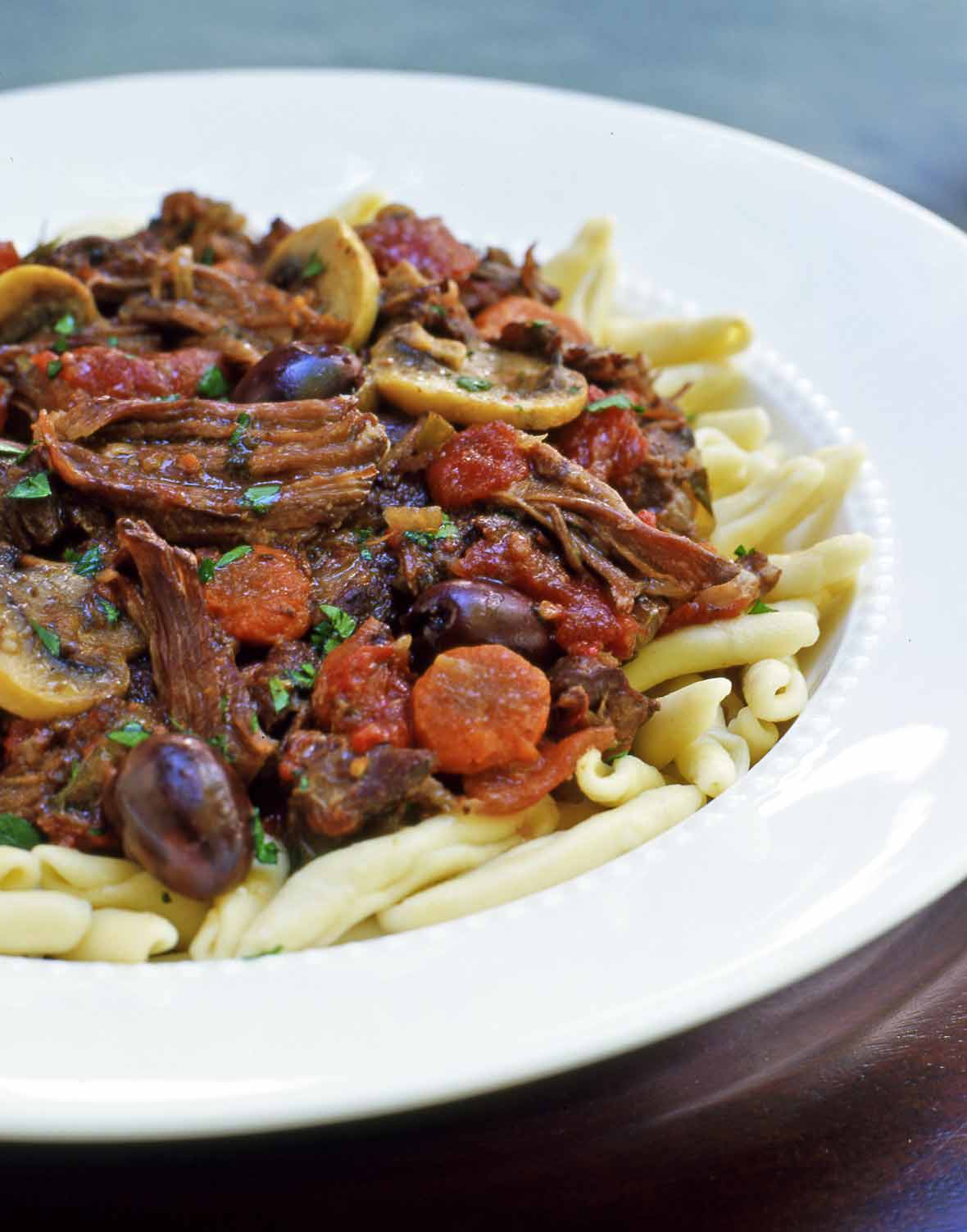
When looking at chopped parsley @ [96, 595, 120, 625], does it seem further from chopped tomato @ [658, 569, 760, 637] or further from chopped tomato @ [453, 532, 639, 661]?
chopped tomato @ [658, 569, 760, 637]

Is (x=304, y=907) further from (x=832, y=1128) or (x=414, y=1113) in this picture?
(x=832, y=1128)

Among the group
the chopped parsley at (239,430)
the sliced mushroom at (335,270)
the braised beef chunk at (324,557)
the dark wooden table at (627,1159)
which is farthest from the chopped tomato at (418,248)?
the dark wooden table at (627,1159)

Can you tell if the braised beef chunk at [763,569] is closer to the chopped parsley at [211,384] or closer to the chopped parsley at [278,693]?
the chopped parsley at [278,693]

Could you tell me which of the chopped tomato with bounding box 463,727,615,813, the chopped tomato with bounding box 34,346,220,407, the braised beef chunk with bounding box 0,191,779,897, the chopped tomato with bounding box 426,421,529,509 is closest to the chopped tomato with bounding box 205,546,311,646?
the braised beef chunk with bounding box 0,191,779,897

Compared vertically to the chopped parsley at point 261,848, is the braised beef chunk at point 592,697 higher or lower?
higher

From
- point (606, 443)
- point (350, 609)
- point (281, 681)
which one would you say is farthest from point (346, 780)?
point (606, 443)

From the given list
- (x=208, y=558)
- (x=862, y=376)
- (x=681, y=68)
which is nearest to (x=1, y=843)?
(x=208, y=558)

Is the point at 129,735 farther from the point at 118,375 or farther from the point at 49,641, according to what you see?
the point at 118,375
